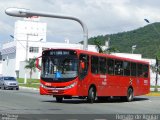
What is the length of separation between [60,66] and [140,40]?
426 ft

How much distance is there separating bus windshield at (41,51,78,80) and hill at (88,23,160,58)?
375ft

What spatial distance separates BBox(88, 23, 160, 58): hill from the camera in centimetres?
14638

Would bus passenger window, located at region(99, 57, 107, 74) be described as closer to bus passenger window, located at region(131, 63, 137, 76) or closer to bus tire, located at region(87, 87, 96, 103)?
bus tire, located at region(87, 87, 96, 103)

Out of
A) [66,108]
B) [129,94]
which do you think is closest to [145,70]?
[129,94]

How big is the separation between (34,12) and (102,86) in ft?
22.6

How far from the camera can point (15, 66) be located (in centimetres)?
13312

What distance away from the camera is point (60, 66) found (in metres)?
26.9

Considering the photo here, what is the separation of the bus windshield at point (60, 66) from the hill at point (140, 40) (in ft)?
375

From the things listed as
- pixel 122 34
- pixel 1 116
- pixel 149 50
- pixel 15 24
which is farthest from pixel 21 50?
pixel 1 116

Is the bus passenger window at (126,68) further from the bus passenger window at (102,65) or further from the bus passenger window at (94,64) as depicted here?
the bus passenger window at (94,64)

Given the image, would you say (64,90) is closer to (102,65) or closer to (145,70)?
(102,65)

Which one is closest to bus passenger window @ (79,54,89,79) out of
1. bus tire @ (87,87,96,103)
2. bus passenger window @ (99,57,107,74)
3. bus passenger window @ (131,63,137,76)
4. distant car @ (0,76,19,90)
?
bus tire @ (87,87,96,103)

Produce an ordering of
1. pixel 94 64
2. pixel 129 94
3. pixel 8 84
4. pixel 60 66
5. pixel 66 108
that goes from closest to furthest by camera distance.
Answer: pixel 66 108 < pixel 60 66 < pixel 94 64 < pixel 129 94 < pixel 8 84

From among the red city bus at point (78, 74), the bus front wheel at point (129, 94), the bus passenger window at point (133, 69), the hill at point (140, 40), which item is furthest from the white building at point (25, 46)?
the red city bus at point (78, 74)
